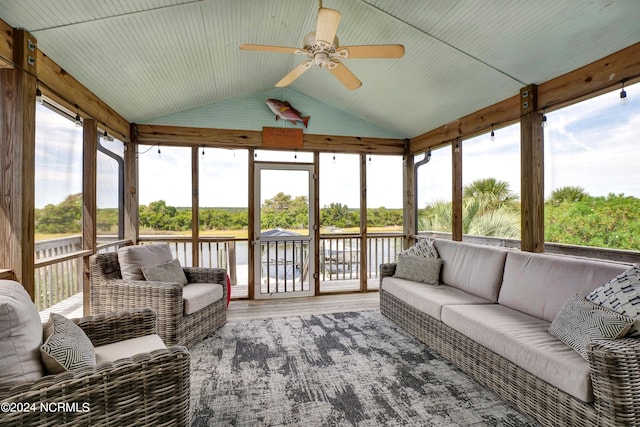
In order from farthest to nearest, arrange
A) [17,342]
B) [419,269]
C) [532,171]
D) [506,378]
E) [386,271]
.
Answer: [386,271] → [419,269] → [532,171] → [506,378] → [17,342]

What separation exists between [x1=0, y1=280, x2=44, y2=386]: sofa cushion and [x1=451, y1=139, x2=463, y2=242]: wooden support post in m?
4.33

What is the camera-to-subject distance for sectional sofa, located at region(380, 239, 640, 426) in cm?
154

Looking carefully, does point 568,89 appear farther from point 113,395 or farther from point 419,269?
point 113,395

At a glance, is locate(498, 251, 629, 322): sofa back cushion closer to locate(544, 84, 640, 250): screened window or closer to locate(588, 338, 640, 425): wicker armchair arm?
locate(544, 84, 640, 250): screened window

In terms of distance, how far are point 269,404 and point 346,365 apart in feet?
2.51

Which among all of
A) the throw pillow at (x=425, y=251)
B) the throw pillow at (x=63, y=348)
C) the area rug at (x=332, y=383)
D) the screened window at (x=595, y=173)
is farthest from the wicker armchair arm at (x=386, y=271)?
the throw pillow at (x=63, y=348)

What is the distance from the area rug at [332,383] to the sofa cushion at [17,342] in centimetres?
102

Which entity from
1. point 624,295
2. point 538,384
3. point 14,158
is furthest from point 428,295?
point 14,158

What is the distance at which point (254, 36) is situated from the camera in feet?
11.4

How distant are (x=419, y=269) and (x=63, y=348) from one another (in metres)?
3.26

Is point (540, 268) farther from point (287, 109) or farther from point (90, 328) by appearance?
point (287, 109)

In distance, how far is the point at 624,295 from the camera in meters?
1.84

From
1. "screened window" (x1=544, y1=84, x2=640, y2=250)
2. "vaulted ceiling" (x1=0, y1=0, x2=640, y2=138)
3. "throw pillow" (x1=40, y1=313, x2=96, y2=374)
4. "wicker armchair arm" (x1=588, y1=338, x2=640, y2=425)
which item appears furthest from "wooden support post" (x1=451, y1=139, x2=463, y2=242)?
"throw pillow" (x1=40, y1=313, x2=96, y2=374)

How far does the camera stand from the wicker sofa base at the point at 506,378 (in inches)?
66.6
